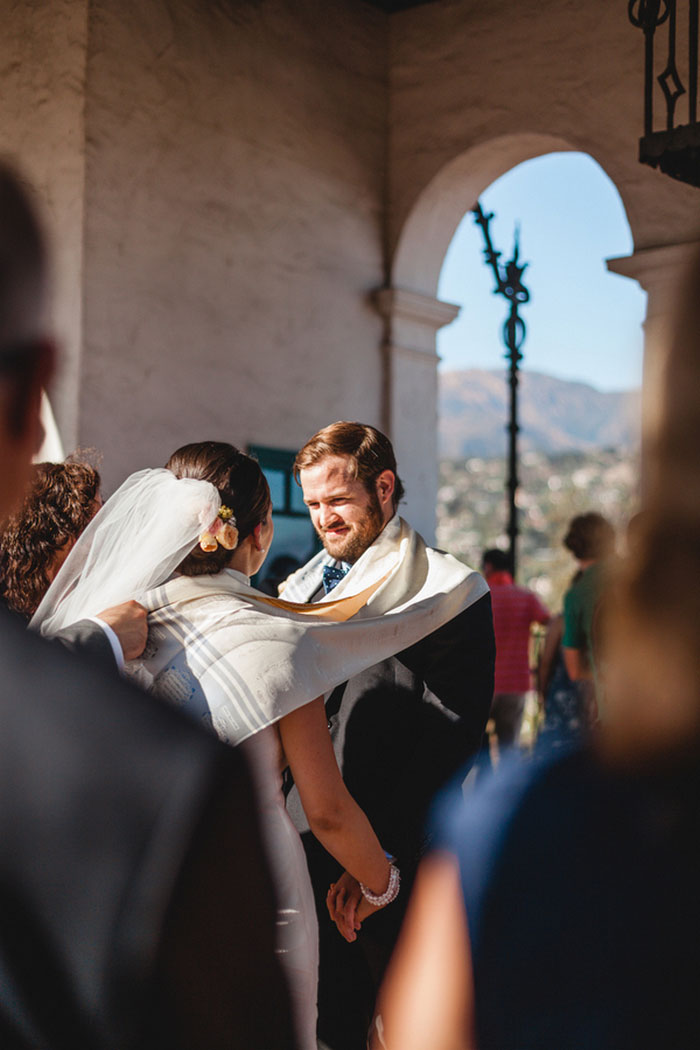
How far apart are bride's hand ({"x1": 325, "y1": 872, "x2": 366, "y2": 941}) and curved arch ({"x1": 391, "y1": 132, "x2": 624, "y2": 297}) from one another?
6336 mm

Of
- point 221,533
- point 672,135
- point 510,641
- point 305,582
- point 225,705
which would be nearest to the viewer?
point 225,705

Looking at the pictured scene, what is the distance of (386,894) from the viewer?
257 cm

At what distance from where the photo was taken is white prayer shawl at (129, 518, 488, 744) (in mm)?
2211

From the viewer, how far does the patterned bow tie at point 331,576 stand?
329 centimetres

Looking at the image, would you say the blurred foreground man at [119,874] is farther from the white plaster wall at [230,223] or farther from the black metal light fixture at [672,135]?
the white plaster wall at [230,223]

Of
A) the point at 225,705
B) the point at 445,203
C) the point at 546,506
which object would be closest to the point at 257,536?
the point at 225,705

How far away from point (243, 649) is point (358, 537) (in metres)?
1.06

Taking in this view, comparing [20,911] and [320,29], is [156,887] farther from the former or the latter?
[320,29]

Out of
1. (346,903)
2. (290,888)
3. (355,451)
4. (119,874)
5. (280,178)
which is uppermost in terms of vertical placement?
(280,178)

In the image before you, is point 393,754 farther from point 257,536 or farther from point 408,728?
point 257,536

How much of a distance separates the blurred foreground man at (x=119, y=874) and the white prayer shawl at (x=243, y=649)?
4.79 feet

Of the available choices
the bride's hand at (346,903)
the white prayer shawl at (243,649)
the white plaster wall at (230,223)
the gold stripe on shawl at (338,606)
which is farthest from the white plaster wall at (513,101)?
the bride's hand at (346,903)

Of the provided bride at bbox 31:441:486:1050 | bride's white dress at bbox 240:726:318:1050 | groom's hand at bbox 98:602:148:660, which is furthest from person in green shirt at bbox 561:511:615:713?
groom's hand at bbox 98:602:148:660

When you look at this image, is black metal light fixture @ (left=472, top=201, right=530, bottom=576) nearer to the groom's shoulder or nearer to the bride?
the groom's shoulder
